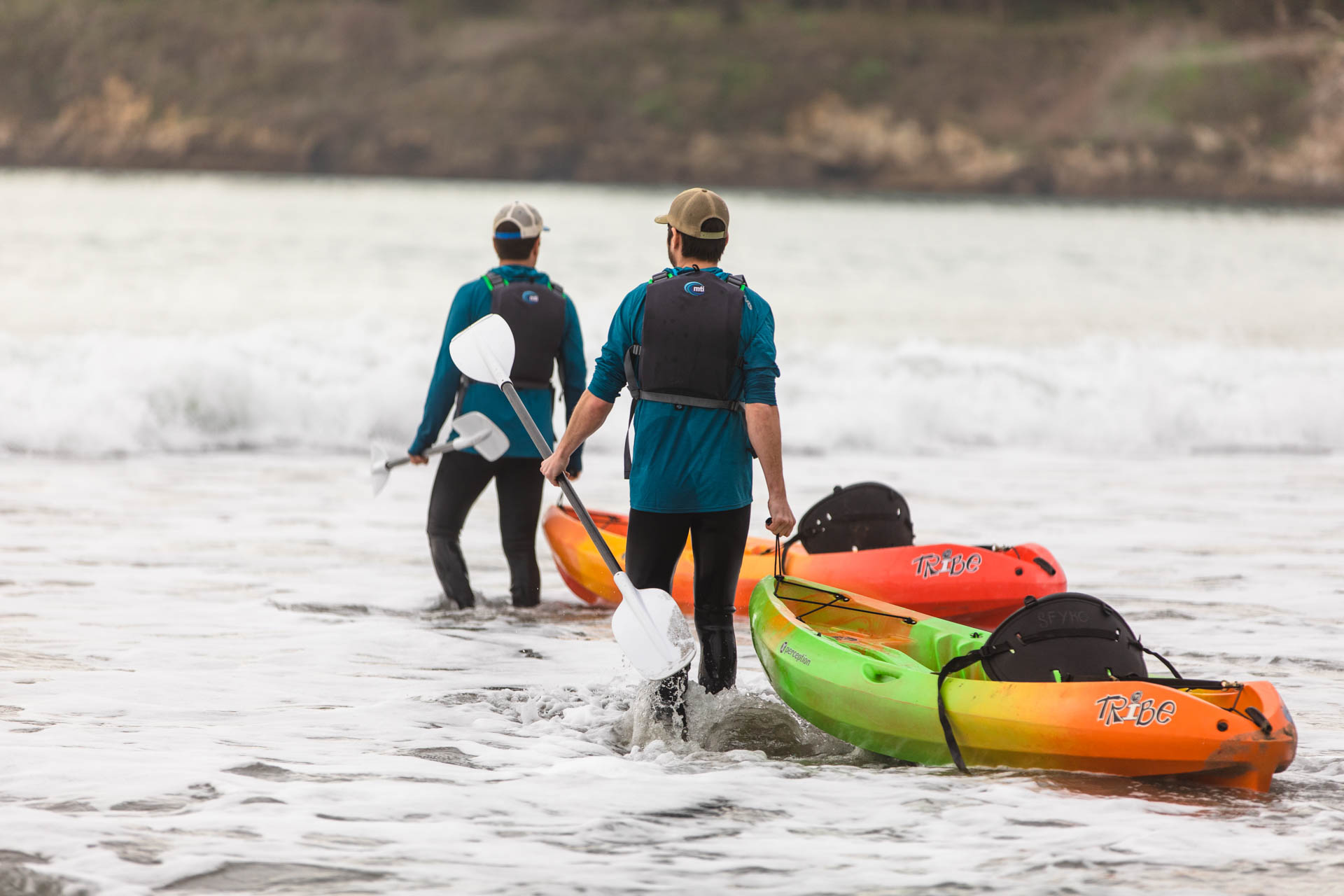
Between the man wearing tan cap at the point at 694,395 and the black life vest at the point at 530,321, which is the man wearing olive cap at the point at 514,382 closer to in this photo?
the black life vest at the point at 530,321

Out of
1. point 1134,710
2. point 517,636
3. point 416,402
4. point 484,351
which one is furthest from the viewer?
point 416,402

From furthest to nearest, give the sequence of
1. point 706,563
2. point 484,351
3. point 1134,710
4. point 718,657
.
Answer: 1. point 484,351
2. point 718,657
3. point 706,563
4. point 1134,710

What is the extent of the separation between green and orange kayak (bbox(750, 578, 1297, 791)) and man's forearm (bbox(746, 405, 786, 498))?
2.31 ft

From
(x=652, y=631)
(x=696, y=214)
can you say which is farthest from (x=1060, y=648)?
(x=696, y=214)

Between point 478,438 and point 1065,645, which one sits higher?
point 478,438

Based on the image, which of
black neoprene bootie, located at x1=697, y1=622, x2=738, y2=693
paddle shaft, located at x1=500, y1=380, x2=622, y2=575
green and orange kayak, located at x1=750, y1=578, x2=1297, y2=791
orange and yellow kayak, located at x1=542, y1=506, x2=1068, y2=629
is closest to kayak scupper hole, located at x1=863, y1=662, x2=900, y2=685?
green and orange kayak, located at x1=750, y1=578, x2=1297, y2=791

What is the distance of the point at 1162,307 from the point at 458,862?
2636 centimetres

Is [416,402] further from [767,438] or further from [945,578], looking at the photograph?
[767,438]

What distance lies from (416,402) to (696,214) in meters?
9.25

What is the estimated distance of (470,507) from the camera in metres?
6.35

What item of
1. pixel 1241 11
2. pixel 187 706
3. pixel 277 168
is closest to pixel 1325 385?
pixel 187 706

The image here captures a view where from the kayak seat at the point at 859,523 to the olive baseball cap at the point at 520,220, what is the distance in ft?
6.20

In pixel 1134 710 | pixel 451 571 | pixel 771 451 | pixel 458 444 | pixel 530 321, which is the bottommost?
pixel 451 571

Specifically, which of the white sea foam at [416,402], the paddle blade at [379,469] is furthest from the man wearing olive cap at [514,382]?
the white sea foam at [416,402]
